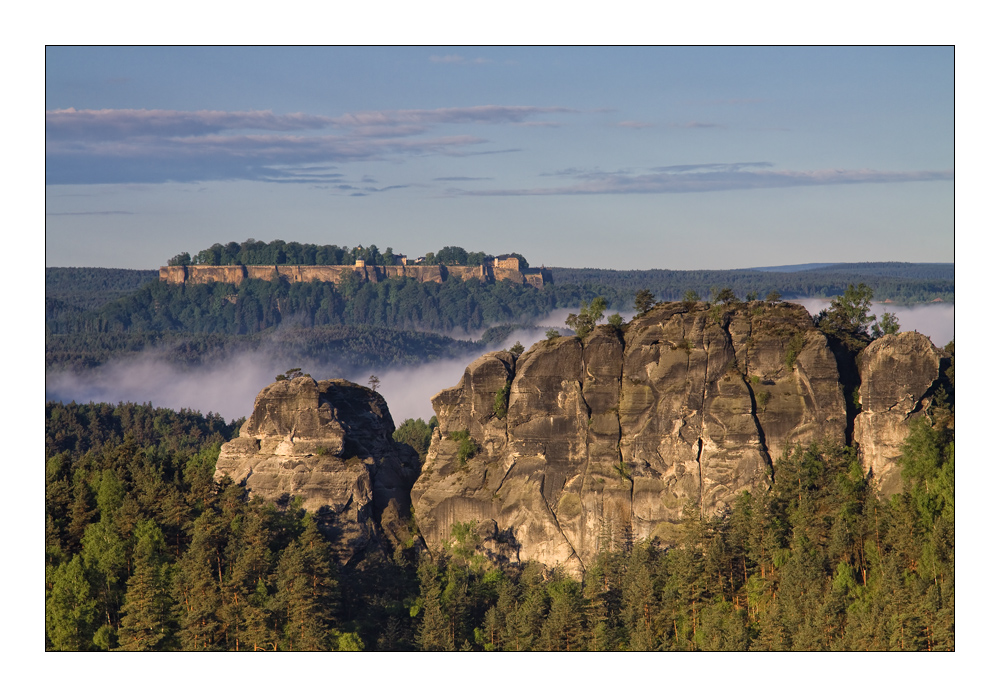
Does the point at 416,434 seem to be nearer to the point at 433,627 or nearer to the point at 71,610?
the point at 433,627

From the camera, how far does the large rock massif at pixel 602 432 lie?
80.9 meters

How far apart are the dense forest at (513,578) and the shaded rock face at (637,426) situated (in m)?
1.70

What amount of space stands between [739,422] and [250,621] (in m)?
33.1

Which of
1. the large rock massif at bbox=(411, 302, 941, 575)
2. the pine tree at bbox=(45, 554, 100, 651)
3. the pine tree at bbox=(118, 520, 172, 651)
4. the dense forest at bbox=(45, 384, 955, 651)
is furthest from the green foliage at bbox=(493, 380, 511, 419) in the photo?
the pine tree at bbox=(45, 554, 100, 651)

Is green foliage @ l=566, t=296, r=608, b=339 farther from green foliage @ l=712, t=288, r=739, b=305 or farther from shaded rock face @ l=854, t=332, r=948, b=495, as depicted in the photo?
shaded rock face @ l=854, t=332, r=948, b=495

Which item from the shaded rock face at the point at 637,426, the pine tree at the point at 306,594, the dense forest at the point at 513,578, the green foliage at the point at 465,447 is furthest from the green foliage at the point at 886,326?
the pine tree at the point at 306,594

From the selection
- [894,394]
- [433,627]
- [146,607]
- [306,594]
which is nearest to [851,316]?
[894,394]

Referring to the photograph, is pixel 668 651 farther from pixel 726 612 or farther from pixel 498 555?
pixel 498 555

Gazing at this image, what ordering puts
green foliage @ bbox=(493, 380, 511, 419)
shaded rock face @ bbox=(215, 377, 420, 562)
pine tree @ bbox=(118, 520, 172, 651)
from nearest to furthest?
1. pine tree @ bbox=(118, 520, 172, 651)
2. shaded rock face @ bbox=(215, 377, 420, 562)
3. green foliage @ bbox=(493, 380, 511, 419)

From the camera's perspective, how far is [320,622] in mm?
74750

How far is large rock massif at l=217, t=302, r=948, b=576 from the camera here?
3184 inches

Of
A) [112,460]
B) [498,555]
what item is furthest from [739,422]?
[112,460]

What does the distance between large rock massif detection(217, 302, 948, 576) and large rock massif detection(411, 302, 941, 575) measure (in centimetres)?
9

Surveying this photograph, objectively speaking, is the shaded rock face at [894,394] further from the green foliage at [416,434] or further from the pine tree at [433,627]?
the green foliage at [416,434]
